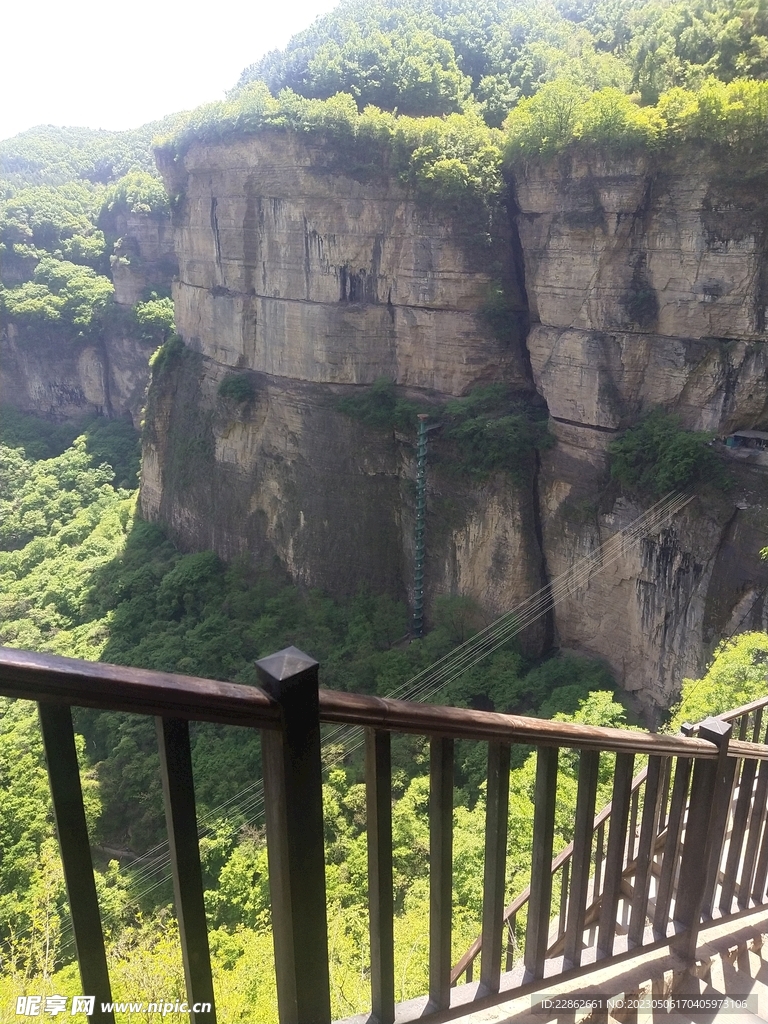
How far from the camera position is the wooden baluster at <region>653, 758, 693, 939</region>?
2.99m

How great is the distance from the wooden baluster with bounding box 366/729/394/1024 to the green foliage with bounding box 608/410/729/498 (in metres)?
14.2

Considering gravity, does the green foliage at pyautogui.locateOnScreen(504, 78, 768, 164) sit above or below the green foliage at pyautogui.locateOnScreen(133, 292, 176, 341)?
above

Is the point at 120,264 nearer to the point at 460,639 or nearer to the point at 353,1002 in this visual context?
the point at 460,639

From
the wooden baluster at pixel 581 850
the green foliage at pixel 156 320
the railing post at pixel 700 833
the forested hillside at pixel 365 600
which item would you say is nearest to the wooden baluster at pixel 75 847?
the wooden baluster at pixel 581 850

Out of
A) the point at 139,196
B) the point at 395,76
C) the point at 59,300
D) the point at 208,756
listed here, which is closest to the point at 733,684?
the point at 208,756

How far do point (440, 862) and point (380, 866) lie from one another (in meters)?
0.26

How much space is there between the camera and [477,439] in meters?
18.4

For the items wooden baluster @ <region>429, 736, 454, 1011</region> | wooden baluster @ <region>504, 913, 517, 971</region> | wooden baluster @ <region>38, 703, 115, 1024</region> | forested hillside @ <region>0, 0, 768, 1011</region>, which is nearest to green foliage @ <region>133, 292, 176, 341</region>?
forested hillside @ <region>0, 0, 768, 1011</region>

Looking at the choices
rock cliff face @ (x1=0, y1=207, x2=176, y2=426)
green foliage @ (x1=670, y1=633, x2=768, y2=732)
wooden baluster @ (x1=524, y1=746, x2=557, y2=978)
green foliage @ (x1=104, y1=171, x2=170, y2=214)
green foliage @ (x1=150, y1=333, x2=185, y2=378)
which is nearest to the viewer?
wooden baluster @ (x1=524, y1=746, x2=557, y2=978)

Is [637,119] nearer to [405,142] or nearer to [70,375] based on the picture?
[405,142]

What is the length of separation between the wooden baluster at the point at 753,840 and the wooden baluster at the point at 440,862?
85.0 inches

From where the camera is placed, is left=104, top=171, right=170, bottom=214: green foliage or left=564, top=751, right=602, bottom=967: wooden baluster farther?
left=104, top=171, right=170, bottom=214: green foliage

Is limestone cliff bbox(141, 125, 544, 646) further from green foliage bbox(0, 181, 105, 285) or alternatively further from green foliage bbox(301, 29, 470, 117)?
green foliage bbox(0, 181, 105, 285)

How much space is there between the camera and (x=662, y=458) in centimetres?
1536
